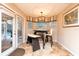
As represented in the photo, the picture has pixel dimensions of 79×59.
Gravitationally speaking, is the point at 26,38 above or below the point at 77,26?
below

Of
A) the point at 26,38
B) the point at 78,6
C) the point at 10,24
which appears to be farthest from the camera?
the point at 26,38

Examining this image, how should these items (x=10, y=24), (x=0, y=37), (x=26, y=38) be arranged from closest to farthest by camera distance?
(x=0, y=37) → (x=10, y=24) → (x=26, y=38)

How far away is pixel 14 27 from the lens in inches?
197

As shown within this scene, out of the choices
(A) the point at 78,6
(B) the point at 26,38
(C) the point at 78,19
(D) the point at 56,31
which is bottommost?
(B) the point at 26,38

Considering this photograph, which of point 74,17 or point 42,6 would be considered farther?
point 42,6

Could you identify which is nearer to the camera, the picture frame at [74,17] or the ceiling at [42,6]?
the picture frame at [74,17]

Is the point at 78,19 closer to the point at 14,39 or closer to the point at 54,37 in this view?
the point at 14,39

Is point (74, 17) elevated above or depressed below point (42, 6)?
below

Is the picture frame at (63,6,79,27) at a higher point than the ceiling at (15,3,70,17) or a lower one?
lower

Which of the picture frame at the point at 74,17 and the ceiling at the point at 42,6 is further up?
the ceiling at the point at 42,6

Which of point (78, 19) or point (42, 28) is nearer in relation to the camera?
point (78, 19)

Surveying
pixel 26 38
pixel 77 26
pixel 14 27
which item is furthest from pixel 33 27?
pixel 77 26

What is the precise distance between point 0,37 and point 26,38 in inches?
174

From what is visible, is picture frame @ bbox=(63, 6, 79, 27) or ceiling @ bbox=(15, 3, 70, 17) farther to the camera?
ceiling @ bbox=(15, 3, 70, 17)
